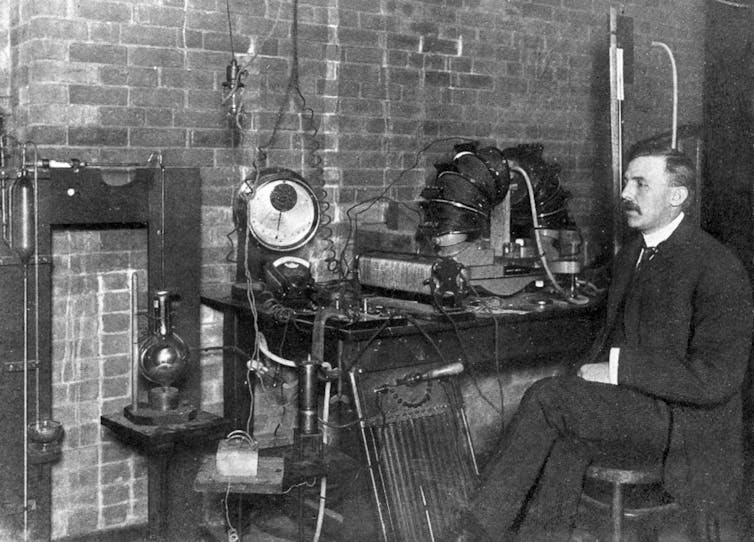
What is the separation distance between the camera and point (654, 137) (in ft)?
18.4

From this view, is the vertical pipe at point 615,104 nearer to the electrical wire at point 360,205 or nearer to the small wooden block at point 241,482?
the electrical wire at point 360,205

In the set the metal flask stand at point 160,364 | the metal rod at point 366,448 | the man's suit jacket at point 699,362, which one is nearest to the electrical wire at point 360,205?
the metal rod at point 366,448

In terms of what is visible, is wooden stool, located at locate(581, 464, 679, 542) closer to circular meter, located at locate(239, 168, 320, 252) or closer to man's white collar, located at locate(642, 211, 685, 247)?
man's white collar, located at locate(642, 211, 685, 247)

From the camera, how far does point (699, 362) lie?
3176 millimetres

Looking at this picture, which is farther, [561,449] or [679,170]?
[679,170]

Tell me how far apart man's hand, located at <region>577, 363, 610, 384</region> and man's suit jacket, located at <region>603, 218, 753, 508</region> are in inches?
2.0

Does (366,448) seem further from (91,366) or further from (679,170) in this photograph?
(679,170)

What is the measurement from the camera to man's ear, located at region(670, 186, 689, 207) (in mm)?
3535

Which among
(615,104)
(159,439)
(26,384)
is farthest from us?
(615,104)

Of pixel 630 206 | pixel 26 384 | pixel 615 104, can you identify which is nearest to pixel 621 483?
pixel 630 206

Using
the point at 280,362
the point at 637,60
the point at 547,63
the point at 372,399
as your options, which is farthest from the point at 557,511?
the point at 637,60

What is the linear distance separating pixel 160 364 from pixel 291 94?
1449mm

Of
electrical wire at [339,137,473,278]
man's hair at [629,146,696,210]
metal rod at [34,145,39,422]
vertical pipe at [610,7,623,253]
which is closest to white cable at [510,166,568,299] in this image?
vertical pipe at [610,7,623,253]

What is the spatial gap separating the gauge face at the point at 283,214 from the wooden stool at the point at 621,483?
64.4 inches
